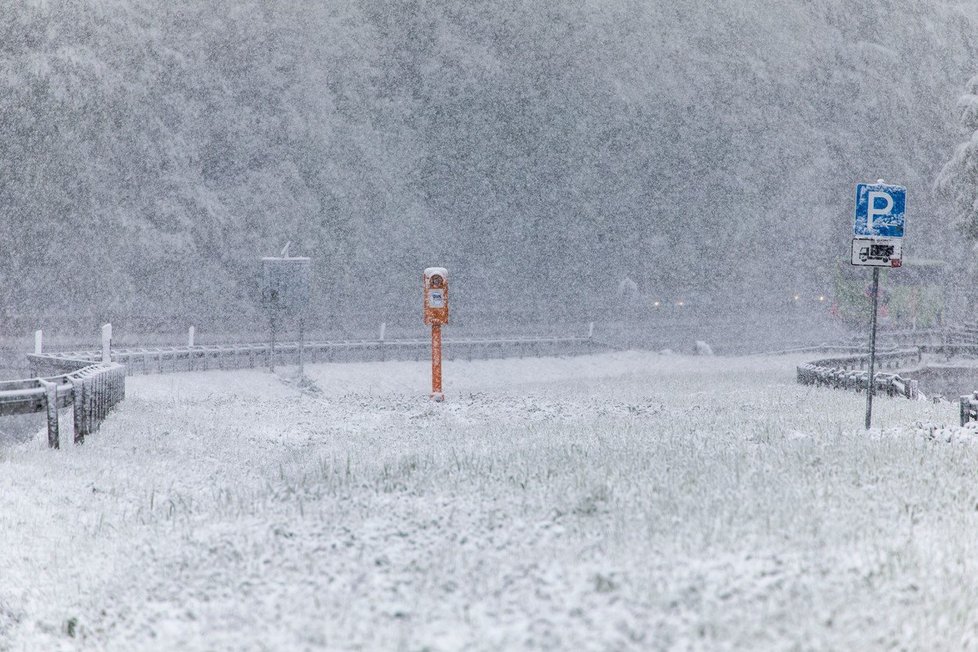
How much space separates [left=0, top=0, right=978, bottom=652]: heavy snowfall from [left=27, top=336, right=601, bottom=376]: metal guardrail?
0.25 metres

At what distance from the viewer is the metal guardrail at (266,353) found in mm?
32125

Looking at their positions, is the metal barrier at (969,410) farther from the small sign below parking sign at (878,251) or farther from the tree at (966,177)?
the tree at (966,177)

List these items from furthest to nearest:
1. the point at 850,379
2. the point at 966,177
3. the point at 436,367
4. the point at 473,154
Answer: the point at 473,154 → the point at 966,177 → the point at 850,379 → the point at 436,367

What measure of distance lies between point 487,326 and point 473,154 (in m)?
12.0

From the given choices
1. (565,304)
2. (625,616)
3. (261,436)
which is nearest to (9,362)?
(261,436)

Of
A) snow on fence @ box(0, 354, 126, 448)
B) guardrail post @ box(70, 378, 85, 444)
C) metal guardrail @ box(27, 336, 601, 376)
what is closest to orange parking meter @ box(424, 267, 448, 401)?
snow on fence @ box(0, 354, 126, 448)

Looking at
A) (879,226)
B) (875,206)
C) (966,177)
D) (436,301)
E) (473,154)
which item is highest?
(473,154)

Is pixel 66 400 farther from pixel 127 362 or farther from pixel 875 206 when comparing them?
pixel 127 362

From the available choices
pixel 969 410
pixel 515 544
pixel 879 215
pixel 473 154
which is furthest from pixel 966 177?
pixel 515 544

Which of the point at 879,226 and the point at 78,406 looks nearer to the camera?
the point at 879,226

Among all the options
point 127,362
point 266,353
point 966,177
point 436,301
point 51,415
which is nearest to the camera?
point 51,415

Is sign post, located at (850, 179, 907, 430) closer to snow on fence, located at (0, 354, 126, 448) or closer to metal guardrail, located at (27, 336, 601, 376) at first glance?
snow on fence, located at (0, 354, 126, 448)

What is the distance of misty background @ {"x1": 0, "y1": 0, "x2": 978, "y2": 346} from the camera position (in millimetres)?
43094

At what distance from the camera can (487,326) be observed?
191ft
